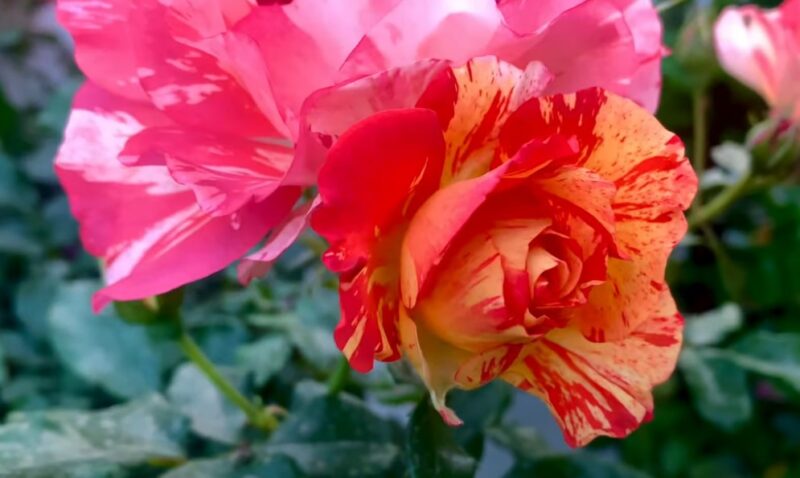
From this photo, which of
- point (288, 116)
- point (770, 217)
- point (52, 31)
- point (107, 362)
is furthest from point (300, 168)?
point (52, 31)

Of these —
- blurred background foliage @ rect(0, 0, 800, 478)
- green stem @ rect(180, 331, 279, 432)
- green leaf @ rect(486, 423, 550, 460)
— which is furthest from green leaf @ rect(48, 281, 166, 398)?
green leaf @ rect(486, 423, 550, 460)

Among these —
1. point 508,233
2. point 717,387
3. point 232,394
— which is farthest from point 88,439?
point 717,387

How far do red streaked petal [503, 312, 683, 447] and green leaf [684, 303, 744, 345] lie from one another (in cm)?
36

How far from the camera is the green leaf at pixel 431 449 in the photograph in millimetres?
299

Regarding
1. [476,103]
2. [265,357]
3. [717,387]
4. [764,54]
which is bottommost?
[717,387]

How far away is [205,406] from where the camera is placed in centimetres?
46

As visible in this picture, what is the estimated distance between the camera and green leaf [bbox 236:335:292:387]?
487 mm

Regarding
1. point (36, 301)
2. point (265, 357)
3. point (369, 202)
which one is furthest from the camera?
point (36, 301)

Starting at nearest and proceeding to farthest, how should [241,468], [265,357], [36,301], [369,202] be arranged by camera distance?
[369,202], [241,468], [265,357], [36,301]

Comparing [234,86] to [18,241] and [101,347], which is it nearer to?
[101,347]

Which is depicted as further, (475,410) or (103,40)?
(475,410)

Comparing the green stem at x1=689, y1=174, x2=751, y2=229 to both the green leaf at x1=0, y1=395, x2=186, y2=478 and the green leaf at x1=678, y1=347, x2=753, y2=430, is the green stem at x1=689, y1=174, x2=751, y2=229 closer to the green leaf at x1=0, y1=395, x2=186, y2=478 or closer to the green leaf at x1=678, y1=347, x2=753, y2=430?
the green leaf at x1=678, y1=347, x2=753, y2=430

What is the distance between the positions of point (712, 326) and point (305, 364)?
30 centimetres

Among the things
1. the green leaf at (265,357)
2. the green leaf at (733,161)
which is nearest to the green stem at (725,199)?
the green leaf at (733,161)
